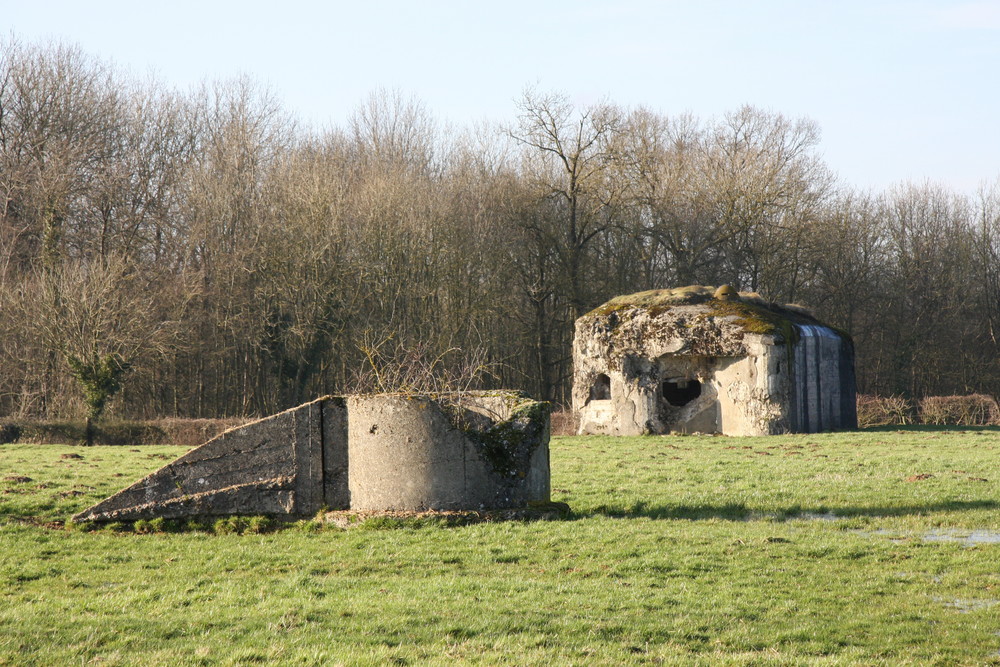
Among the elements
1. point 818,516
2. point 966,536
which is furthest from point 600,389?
point 966,536

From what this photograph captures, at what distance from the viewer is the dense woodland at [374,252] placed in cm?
3416

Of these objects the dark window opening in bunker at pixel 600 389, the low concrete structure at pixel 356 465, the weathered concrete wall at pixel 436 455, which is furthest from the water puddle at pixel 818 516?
the dark window opening in bunker at pixel 600 389

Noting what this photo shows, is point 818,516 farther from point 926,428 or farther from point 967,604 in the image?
point 926,428

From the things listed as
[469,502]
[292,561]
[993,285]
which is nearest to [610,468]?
[469,502]

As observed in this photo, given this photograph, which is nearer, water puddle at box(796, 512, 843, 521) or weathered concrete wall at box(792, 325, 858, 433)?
water puddle at box(796, 512, 843, 521)

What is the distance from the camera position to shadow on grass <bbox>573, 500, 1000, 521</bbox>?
12.8 metres

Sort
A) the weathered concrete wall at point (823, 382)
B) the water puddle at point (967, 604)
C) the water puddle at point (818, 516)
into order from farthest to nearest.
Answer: the weathered concrete wall at point (823, 382), the water puddle at point (818, 516), the water puddle at point (967, 604)

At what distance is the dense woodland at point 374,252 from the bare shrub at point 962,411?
10.6 m

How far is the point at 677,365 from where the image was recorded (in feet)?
96.3

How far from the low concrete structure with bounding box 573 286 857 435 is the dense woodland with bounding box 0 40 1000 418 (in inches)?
149

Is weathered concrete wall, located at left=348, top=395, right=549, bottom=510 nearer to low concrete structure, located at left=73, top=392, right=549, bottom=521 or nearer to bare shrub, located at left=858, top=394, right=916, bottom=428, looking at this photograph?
low concrete structure, located at left=73, top=392, right=549, bottom=521

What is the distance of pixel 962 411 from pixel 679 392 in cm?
1027

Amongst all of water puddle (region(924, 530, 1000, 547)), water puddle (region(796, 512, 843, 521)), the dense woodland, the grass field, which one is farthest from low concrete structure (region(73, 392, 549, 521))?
the dense woodland

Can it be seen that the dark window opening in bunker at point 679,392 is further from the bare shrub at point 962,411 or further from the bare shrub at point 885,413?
the bare shrub at point 962,411
